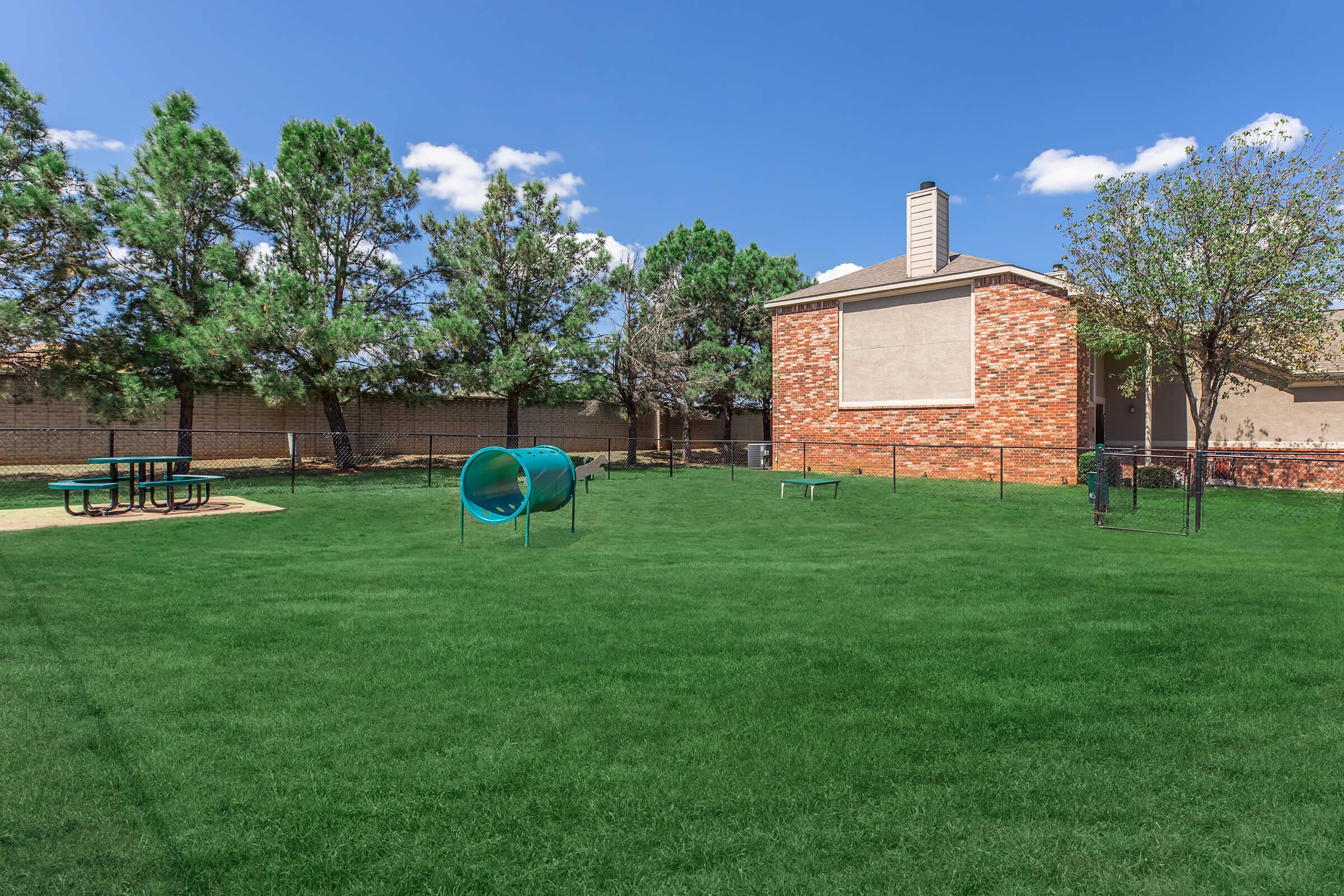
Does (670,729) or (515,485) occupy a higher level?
(515,485)

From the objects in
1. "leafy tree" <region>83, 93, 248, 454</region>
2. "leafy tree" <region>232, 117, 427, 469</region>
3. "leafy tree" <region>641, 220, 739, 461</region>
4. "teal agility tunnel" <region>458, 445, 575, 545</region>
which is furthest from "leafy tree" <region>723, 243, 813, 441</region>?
"teal agility tunnel" <region>458, 445, 575, 545</region>

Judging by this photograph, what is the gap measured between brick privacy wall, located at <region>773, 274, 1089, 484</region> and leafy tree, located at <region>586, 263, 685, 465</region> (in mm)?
5982

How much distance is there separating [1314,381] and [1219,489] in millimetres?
4214

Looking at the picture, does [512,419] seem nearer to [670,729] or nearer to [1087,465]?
[1087,465]

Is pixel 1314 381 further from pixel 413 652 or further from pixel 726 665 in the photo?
pixel 413 652

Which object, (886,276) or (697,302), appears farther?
(697,302)

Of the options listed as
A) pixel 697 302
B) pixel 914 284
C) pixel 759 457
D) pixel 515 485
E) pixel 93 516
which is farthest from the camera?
pixel 697 302

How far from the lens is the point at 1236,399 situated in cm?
1970

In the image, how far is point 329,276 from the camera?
23078 millimetres

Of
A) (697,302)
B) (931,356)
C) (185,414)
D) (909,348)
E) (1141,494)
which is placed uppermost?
(697,302)

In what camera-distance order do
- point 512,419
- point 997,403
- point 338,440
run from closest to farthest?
point 997,403
point 338,440
point 512,419

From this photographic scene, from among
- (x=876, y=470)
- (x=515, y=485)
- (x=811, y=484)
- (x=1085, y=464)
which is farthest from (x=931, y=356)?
(x=515, y=485)

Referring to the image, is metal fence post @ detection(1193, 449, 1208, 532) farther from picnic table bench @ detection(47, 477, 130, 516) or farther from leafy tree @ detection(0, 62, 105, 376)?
leafy tree @ detection(0, 62, 105, 376)

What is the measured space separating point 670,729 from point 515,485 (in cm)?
870
